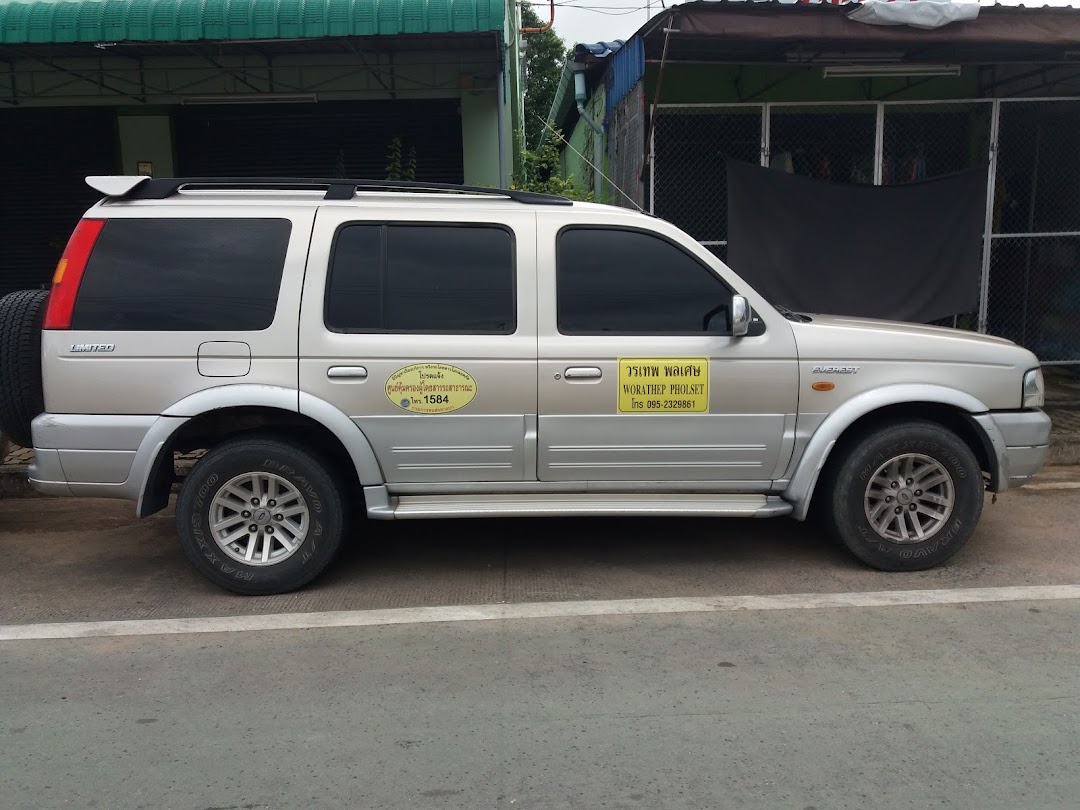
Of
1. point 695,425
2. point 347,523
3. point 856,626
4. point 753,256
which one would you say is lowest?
point 856,626

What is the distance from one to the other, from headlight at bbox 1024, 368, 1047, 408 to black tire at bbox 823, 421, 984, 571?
18.1 inches

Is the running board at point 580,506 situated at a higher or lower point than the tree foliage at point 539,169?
lower

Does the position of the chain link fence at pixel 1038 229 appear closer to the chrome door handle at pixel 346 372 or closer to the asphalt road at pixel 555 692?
the asphalt road at pixel 555 692

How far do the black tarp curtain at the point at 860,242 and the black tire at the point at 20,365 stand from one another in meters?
5.65

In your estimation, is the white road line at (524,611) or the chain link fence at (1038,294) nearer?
the white road line at (524,611)

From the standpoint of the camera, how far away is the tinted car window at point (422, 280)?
4.77 meters

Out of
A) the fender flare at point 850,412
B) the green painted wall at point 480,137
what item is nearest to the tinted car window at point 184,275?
the fender flare at point 850,412

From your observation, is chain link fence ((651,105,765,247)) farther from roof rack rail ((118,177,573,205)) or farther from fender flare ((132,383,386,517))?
fender flare ((132,383,386,517))

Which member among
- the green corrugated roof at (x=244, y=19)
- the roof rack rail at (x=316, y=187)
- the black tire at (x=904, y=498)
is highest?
the green corrugated roof at (x=244, y=19)

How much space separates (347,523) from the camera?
4930 mm

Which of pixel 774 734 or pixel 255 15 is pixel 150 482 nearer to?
pixel 774 734

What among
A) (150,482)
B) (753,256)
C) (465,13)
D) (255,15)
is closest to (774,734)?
(150,482)

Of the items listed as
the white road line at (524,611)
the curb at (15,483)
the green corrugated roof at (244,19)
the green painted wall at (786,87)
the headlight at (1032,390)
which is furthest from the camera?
the green painted wall at (786,87)

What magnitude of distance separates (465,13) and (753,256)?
3.33 metres
